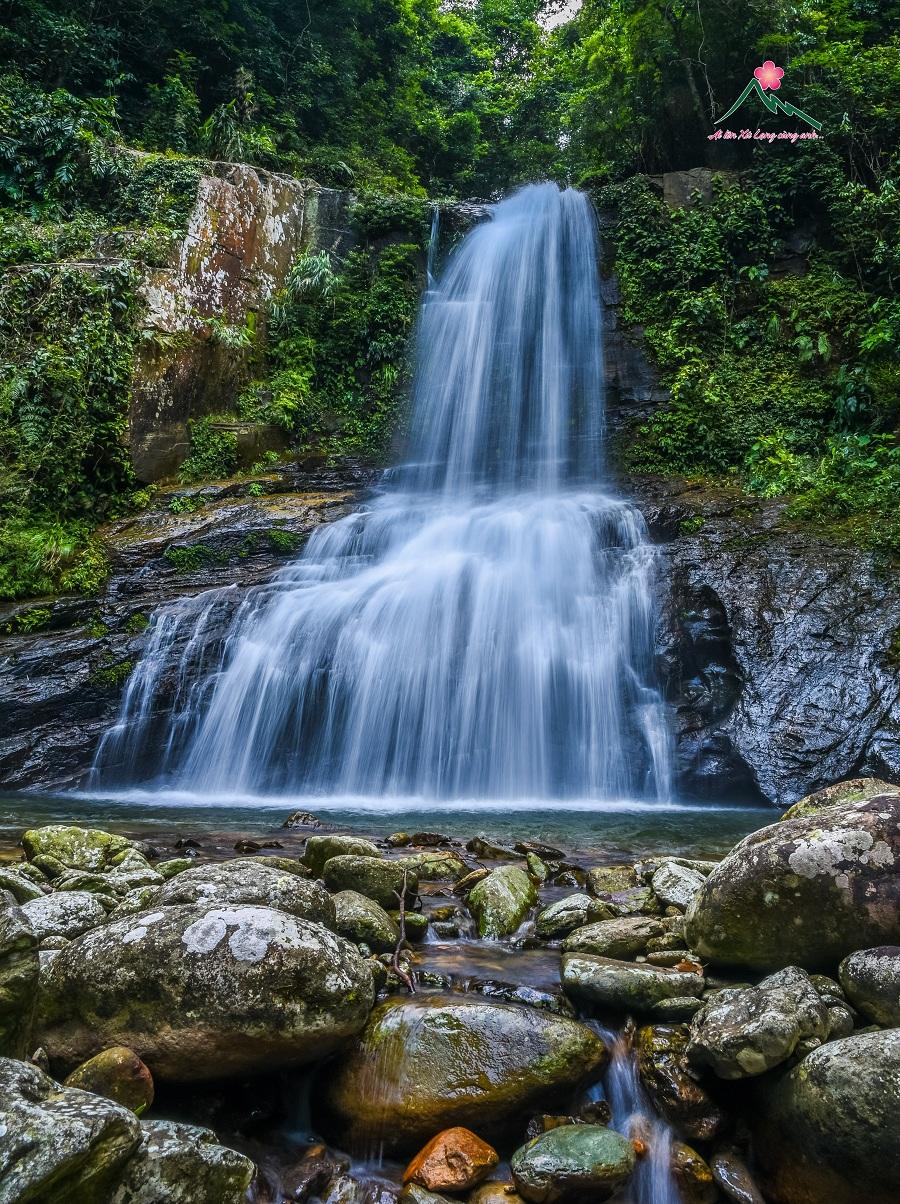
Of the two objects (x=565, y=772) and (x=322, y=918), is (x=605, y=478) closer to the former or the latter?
(x=565, y=772)

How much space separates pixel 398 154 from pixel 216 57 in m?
5.63

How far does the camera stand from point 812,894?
2.88m

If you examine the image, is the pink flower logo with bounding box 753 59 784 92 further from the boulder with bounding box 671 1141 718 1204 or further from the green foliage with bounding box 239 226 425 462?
the boulder with bounding box 671 1141 718 1204

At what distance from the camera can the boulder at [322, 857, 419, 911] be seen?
3.79 meters

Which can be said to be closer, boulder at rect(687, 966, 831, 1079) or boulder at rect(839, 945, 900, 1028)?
boulder at rect(687, 966, 831, 1079)

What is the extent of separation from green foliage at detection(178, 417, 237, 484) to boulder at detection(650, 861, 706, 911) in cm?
1207

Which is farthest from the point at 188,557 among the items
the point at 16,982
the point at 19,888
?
the point at 16,982

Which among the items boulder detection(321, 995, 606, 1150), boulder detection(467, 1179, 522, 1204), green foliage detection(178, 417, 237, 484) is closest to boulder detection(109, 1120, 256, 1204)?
boulder detection(321, 995, 606, 1150)

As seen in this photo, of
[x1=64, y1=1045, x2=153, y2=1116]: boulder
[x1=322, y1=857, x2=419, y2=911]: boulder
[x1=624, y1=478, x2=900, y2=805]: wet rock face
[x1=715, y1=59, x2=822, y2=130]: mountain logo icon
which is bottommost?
[x1=64, y1=1045, x2=153, y2=1116]: boulder

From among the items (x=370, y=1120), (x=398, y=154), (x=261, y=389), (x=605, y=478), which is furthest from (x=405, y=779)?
(x=398, y=154)

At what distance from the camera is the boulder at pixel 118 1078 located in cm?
218

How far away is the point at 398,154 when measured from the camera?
22.5 metres

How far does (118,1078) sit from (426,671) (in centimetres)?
755

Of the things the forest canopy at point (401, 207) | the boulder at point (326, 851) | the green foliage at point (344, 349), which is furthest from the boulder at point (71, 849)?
the green foliage at point (344, 349)
